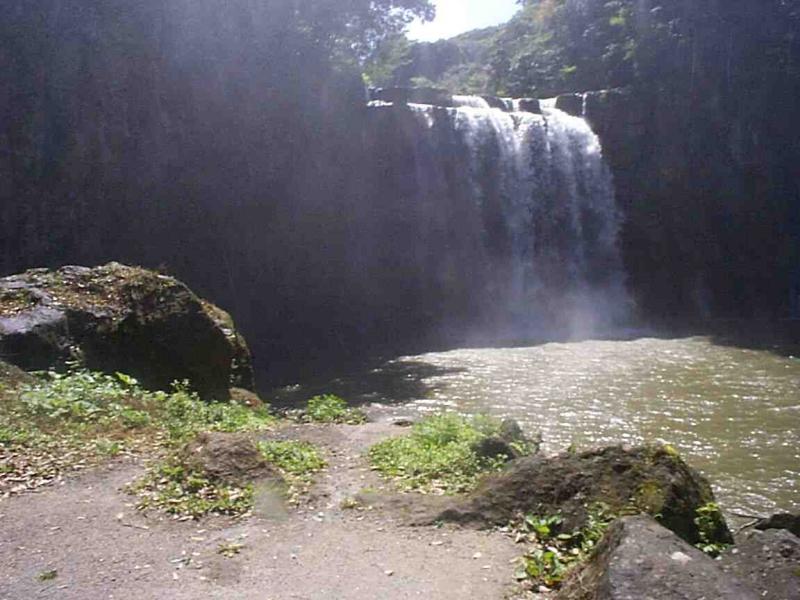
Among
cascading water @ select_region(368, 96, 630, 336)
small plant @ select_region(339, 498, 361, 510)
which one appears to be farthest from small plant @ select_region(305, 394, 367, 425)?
cascading water @ select_region(368, 96, 630, 336)

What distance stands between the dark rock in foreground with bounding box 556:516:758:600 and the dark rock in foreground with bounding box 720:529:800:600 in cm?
22

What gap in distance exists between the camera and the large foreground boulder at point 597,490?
555cm

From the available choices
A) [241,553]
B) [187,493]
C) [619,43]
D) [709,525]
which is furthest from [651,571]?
[619,43]

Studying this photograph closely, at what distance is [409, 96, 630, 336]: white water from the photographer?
28.7 meters

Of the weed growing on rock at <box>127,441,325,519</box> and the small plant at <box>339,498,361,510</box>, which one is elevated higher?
the weed growing on rock at <box>127,441,325,519</box>

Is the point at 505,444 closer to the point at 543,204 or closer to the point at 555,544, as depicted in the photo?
the point at 555,544

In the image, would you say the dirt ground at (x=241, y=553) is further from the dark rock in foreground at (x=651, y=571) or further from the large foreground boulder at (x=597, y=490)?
the dark rock in foreground at (x=651, y=571)

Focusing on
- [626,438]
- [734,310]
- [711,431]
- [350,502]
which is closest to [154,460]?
[350,502]

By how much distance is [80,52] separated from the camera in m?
23.5

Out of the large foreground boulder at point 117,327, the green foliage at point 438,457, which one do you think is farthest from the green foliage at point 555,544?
the large foreground boulder at point 117,327

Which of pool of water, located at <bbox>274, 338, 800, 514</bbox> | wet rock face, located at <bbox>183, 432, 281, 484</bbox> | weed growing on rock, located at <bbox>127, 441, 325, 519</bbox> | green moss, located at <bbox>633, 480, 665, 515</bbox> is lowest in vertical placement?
pool of water, located at <bbox>274, 338, 800, 514</bbox>

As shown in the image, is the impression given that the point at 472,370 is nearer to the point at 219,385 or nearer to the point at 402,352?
the point at 402,352

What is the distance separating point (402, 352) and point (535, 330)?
18.4 ft

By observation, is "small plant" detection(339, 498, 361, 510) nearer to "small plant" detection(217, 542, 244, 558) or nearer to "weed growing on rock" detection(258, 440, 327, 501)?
"weed growing on rock" detection(258, 440, 327, 501)
